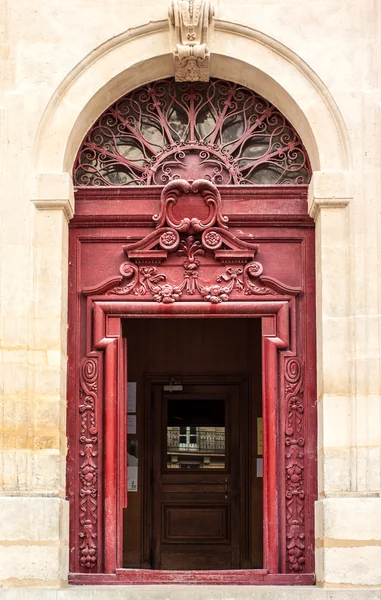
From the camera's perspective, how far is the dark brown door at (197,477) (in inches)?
502

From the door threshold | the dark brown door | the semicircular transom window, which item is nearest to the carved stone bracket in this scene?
the door threshold

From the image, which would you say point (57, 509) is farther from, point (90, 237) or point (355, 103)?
point (355, 103)

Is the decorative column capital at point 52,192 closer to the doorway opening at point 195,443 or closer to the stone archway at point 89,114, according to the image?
the stone archway at point 89,114

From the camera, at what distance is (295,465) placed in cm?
897

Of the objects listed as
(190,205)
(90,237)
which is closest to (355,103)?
(190,205)

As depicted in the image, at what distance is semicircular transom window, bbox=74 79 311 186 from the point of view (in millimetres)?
9359

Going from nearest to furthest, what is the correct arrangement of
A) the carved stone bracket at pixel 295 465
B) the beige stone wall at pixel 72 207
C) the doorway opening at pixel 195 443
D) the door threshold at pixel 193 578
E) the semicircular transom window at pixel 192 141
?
A: the beige stone wall at pixel 72 207 < the door threshold at pixel 193 578 < the carved stone bracket at pixel 295 465 < the semicircular transom window at pixel 192 141 < the doorway opening at pixel 195 443

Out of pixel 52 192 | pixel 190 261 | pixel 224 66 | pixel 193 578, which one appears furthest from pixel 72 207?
pixel 193 578

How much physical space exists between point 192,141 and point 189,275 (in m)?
1.18

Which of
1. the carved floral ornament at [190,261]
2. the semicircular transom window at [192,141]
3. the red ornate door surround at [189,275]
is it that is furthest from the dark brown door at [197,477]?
the semicircular transom window at [192,141]

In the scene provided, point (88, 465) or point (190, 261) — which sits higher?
point (190, 261)

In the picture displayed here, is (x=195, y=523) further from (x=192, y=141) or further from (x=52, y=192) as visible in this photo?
(x=52, y=192)

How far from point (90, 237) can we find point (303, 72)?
2.25 metres

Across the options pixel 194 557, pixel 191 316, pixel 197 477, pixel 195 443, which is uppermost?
pixel 191 316
